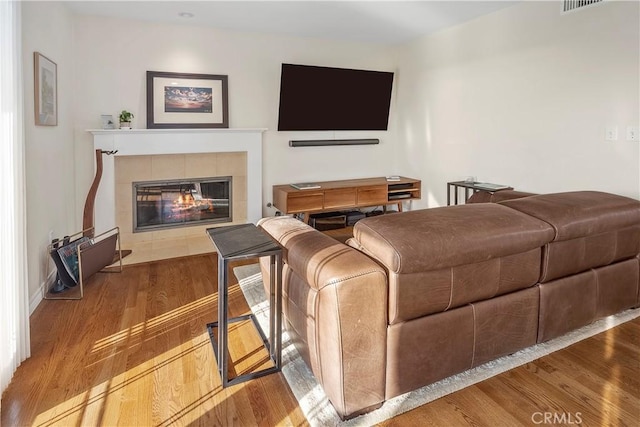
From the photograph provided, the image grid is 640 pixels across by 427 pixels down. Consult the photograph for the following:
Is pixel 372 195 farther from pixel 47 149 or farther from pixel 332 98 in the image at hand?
pixel 47 149

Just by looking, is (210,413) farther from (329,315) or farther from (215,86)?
(215,86)

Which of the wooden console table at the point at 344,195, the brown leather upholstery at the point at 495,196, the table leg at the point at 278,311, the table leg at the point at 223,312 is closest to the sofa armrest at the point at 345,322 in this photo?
the table leg at the point at 278,311

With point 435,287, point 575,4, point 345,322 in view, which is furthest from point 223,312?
point 575,4

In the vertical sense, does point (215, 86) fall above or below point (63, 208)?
above

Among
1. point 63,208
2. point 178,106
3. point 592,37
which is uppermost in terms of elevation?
point 592,37

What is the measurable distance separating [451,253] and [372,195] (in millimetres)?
3451

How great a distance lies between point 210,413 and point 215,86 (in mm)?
3632

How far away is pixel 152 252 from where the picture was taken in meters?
4.20

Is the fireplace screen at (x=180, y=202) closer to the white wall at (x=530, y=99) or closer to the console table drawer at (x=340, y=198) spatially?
the console table drawer at (x=340, y=198)

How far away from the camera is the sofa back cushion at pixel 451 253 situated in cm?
164

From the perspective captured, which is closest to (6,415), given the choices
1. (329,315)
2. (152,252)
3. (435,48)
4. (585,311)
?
(329,315)

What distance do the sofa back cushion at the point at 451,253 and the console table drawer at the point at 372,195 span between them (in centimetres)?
304

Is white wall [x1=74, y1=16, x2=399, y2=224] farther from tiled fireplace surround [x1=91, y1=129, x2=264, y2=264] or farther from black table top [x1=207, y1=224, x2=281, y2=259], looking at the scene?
black table top [x1=207, y1=224, x2=281, y2=259]

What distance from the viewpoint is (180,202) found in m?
4.68
